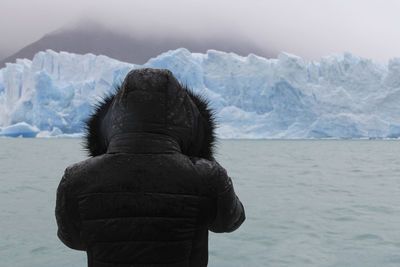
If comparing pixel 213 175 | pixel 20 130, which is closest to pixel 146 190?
pixel 213 175

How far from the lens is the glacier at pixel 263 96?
3612 centimetres

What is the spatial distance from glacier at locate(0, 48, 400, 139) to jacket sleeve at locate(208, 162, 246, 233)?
112ft

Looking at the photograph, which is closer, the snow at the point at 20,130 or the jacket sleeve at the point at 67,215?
the jacket sleeve at the point at 67,215

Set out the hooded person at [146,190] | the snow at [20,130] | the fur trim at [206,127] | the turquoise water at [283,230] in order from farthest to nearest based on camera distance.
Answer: the snow at [20,130] → the turquoise water at [283,230] → the fur trim at [206,127] → the hooded person at [146,190]

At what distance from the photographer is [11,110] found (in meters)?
40.3

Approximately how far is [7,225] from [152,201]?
15.7ft

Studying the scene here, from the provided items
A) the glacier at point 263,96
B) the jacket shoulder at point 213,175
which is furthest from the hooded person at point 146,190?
the glacier at point 263,96

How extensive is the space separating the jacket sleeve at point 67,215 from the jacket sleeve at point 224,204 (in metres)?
0.36

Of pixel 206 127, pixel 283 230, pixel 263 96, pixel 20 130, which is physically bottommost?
pixel 20 130

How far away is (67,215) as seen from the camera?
98cm

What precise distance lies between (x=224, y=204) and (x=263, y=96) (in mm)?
36932

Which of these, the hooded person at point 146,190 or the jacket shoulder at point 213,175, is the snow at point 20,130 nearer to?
the hooded person at point 146,190

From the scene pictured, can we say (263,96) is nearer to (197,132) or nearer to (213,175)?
(197,132)

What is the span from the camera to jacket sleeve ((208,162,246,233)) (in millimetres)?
947
